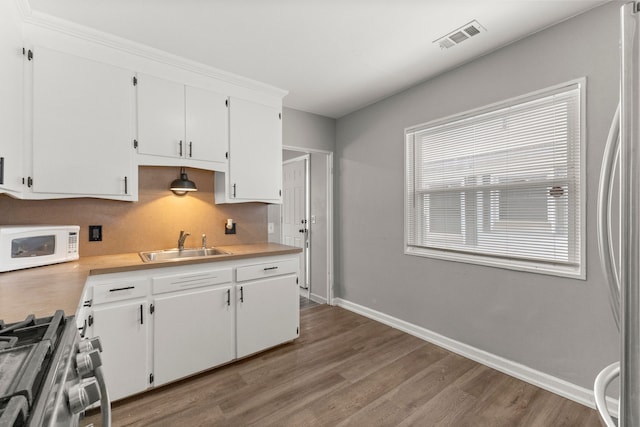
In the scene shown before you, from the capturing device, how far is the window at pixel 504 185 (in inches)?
78.5

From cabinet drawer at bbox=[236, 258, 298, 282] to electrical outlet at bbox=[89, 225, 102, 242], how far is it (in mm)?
1148

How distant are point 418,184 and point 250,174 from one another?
170cm

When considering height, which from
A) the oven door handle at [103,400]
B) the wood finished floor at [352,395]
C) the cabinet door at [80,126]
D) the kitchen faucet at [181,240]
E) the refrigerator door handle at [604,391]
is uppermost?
the cabinet door at [80,126]

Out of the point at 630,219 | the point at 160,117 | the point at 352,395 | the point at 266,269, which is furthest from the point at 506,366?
the point at 160,117

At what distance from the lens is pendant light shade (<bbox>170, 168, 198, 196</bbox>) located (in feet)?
8.44

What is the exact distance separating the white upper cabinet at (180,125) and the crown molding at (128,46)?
162mm

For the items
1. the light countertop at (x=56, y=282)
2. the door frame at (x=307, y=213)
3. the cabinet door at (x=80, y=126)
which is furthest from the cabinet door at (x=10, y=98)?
the door frame at (x=307, y=213)

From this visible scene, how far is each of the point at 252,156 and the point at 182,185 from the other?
2.29 ft

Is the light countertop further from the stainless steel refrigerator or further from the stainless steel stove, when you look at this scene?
the stainless steel refrigerator

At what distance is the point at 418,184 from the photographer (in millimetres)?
2980

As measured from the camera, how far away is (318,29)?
208cm

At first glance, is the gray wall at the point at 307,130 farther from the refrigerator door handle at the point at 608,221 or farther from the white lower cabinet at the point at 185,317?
the refrigerator door handle at the point at 608,221

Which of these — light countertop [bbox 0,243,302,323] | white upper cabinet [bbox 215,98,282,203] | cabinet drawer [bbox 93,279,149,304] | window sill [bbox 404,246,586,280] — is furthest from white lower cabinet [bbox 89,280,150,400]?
window sill [bbox 404,246,586,280]

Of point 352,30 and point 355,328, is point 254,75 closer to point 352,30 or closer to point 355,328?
point 352,30
